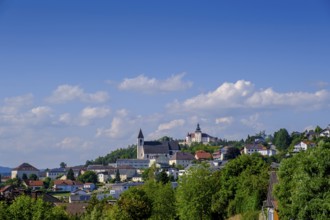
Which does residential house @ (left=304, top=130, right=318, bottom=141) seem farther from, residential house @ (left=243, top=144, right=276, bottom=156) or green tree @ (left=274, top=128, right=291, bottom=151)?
residential house @ (left=243, top=144, right=276, bottom=156)

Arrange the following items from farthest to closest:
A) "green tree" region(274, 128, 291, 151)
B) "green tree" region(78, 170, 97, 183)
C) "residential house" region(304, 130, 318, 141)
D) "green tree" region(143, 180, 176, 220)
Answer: "green tree" region(78, 170, 97, 183) < "green tree" region(274, 128, 291, 151) < "residential house" region(304, 130, 318, 141) < "green tree" region(143, 180, 176, 220)

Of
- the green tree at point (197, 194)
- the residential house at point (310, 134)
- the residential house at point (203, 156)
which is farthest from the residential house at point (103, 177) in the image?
the green tree at point (197, 194)

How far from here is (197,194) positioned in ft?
180

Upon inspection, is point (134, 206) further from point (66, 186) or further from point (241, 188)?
point (66, 186)

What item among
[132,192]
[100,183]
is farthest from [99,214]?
[100,183]

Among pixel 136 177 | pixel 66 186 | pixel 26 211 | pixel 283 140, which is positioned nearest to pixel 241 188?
pixel 26 211

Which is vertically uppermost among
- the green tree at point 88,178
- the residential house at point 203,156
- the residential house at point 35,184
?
the residential house at point 203,156

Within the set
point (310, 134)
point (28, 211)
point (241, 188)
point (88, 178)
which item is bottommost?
point (28, 211)

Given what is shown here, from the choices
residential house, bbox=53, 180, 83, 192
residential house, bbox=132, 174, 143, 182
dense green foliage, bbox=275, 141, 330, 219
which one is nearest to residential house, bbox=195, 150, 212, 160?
residential house, bbox=132, 174, 143, 182

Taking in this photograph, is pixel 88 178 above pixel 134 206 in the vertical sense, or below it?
above

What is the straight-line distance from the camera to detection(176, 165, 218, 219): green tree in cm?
5453

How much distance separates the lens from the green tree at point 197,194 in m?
54.5

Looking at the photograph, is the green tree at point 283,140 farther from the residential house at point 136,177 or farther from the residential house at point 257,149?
the residential house at point 136,177

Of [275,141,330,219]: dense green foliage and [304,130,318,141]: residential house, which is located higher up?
[304,130,318,141]: residential house
